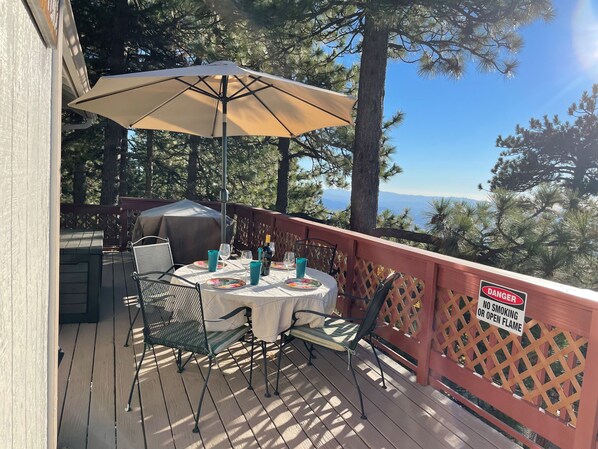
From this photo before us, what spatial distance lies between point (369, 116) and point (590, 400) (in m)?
4.84

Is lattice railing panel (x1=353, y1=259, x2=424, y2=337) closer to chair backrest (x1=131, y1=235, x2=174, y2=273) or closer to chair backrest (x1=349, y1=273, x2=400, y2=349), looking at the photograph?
chair backrest (x1=349, y1=273, x2=400, y2=349)

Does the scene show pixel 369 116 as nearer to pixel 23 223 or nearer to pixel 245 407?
pixel 245 407

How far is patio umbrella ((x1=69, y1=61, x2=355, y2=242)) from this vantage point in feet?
11.1

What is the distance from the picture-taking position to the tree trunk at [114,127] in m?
8.43

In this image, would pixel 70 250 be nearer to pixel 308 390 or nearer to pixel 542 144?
pixel 308 390

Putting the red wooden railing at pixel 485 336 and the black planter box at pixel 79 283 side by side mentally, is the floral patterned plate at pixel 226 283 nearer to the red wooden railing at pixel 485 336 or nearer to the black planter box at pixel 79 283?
the red wooden railing at pixel 485 336

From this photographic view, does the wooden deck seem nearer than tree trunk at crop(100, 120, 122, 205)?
Yes

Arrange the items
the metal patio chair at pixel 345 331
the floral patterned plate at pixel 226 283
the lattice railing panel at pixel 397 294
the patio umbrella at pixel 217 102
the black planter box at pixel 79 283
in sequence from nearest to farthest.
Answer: the metal patio chair at pixel 345 331, the floral patterned plate at pixel 226 283, the lattice railing panel at pixel 397 294, the patio umbrella at pixel 217 102, the black planter box at pixel 79 283

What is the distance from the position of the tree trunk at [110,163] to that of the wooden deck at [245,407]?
594 cm

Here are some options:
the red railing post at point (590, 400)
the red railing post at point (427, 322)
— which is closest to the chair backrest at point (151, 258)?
the red railing post at point (427, 322)

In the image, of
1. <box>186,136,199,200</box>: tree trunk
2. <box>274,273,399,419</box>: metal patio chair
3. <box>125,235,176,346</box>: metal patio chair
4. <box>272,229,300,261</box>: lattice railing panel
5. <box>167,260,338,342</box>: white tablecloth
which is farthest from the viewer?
<box>186,136,199,200</box>: tree trunk

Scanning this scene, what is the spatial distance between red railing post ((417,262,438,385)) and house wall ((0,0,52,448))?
242 cm

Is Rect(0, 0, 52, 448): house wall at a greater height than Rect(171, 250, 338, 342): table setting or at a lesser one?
greater

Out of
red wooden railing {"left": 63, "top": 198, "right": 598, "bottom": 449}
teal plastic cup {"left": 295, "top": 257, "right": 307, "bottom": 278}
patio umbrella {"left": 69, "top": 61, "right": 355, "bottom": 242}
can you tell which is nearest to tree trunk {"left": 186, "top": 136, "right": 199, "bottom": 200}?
patio umbrella {"left": 69, "top": 61, "right": 355, "bottom": 242}
